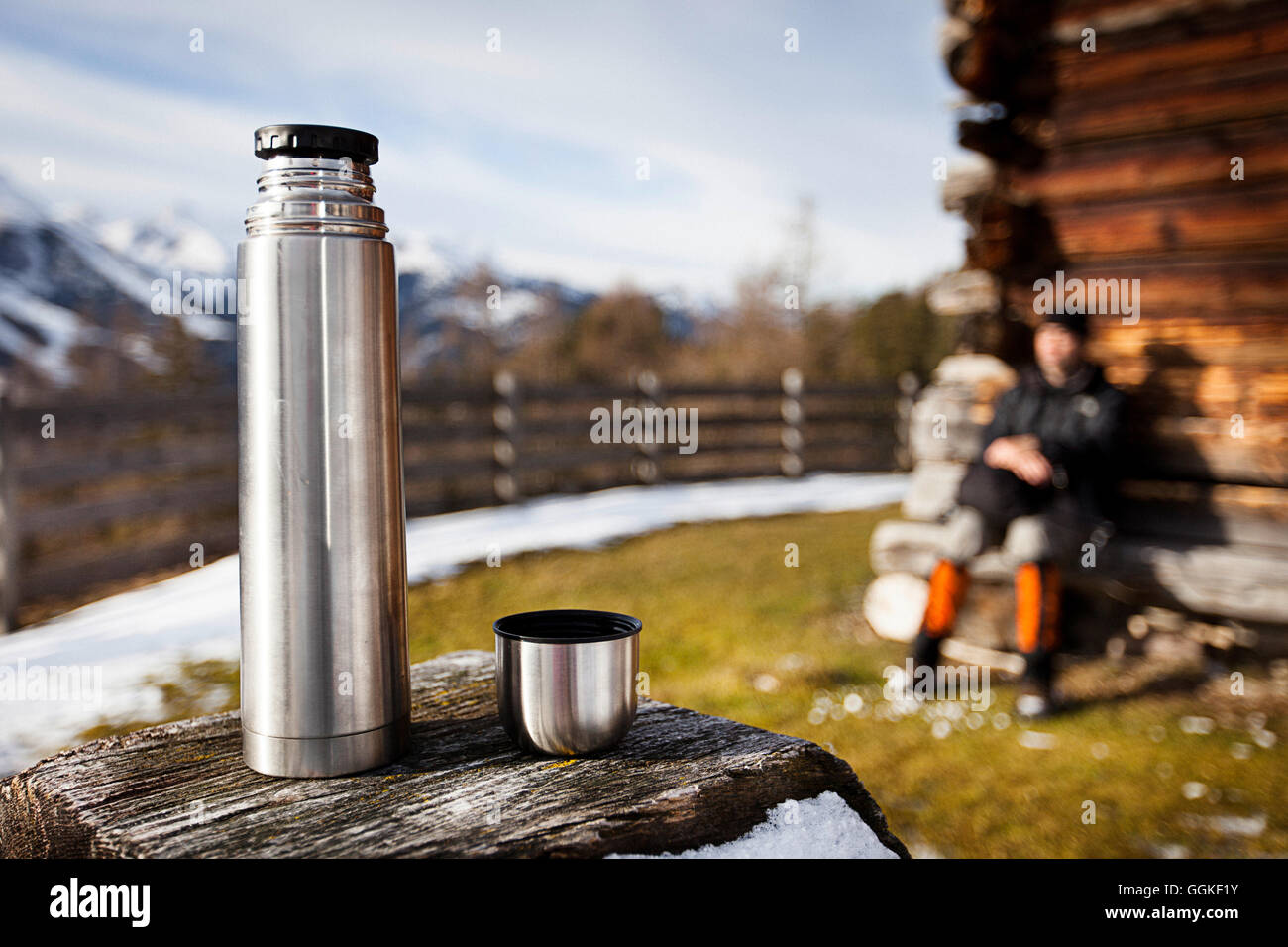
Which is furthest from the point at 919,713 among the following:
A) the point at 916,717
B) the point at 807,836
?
the point at 807,836

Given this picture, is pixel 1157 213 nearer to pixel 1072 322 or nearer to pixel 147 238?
pixel 1072 322

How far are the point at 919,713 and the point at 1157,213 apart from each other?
2375 millimetres

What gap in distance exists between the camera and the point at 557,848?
808 mm

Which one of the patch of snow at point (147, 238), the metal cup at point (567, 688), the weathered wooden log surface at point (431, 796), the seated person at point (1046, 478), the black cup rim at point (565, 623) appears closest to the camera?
the weathered wooden log surface at point (431, 796)

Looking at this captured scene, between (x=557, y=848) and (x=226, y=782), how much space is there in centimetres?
37

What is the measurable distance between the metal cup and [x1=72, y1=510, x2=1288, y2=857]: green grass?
5.51ft

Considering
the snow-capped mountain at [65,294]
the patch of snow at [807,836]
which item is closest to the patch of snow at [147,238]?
the snow-capped mountain at [65,294]

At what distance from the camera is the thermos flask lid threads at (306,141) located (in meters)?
0.89

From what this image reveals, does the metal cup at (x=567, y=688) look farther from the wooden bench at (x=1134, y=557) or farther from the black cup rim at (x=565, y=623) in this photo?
the wooden bench at (x=1134, y=557)

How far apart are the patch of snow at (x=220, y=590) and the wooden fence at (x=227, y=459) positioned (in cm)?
26

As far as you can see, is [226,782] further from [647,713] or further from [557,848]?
[647,713]

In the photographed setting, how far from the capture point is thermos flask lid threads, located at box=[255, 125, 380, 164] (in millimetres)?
888

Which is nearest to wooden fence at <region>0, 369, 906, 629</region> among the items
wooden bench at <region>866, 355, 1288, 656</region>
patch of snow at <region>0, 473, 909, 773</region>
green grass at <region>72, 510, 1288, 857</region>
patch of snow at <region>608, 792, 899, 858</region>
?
patch of snow at <region>0, 473, 909, 773</region>

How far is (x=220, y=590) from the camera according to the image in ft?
16.2
